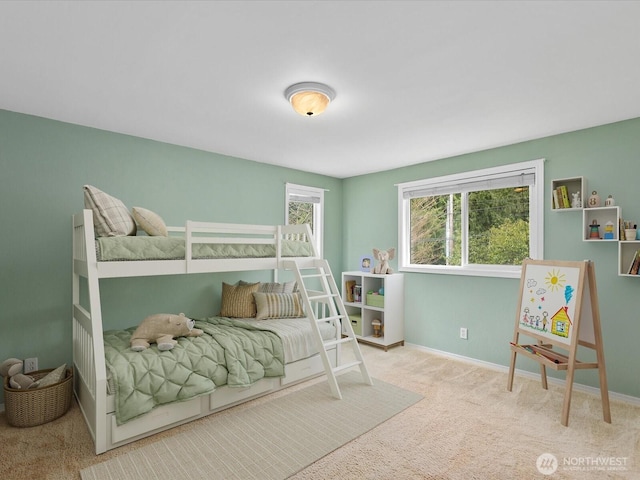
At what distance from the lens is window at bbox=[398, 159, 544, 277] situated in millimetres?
3535

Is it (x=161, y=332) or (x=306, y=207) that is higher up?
(x=306, y=207)

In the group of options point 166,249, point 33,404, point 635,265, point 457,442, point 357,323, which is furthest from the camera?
point 357,323

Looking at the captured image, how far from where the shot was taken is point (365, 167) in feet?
15.3

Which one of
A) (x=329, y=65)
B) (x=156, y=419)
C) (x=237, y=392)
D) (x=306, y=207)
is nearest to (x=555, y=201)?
(x=329, y=65)

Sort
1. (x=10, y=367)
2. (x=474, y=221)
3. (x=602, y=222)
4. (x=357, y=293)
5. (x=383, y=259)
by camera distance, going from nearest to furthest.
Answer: (x=10, y=367), (x=602, y=222), (x=474, y=221), (x=383, y=259), (x=357, y=293)

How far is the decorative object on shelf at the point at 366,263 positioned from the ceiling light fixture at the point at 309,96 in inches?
110

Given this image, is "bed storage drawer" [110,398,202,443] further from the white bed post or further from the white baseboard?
the white baseboard

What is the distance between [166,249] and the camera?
2.64 meters

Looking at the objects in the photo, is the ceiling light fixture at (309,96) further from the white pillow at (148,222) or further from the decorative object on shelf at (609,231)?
the decorative object on shelf at (609,231)

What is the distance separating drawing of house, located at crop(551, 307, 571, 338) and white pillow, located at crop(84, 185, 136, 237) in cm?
350

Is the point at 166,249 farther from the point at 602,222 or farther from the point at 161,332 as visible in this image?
the point at 602,222

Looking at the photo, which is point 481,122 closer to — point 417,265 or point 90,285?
point 417,265

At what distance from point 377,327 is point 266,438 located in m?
2.50

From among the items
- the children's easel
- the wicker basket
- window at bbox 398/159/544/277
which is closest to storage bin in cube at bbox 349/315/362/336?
window at bbox 398/159/544/277
